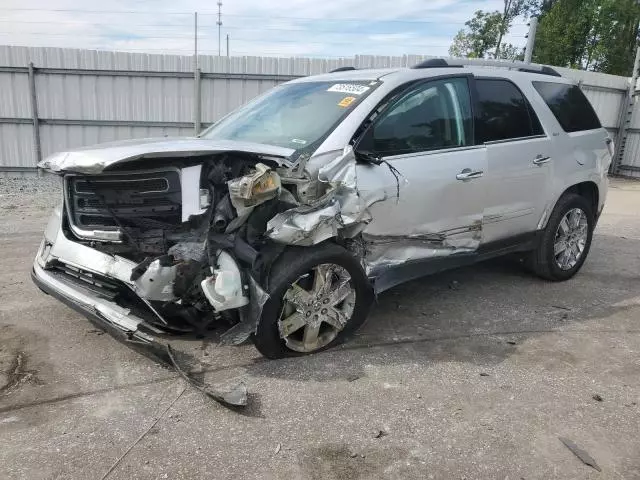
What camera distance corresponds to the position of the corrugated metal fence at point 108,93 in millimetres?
11109

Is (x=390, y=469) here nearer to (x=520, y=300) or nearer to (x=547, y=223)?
(x=520, y=300)

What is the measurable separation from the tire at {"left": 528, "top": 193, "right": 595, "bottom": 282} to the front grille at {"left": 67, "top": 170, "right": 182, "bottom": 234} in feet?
11.5

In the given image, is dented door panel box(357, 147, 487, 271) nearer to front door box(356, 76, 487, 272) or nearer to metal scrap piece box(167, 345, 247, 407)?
front door box(356, 76, 487, 272)

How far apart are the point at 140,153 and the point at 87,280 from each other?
3.27 ft

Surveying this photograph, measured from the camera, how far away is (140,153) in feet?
9.74

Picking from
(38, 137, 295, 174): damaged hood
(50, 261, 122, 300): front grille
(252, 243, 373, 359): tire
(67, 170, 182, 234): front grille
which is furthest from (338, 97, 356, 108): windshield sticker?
(50, 261, 122, 300): front grille

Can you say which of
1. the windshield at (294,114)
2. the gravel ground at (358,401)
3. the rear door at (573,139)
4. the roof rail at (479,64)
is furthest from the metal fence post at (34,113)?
the rear door at (573,139)

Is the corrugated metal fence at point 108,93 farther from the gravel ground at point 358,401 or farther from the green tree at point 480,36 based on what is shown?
the green tree at point 480,36

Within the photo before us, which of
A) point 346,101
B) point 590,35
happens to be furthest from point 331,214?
point 590,35

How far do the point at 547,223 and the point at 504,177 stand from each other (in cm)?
93

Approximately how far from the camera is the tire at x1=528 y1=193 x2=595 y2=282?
16.7 ft

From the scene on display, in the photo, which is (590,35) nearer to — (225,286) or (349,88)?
(349,88)

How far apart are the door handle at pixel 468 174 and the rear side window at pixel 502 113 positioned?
29cm

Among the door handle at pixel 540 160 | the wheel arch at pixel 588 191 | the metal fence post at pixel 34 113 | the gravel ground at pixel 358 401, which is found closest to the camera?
the gravel ground at pixel 358 401
